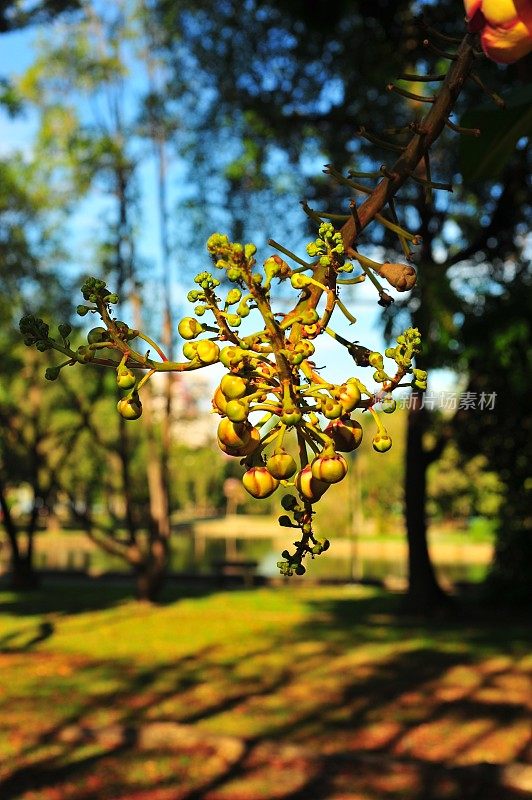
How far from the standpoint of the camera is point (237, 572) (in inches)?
1035

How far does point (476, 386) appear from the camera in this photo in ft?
48.5

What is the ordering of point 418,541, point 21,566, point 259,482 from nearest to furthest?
point 259,482 → point 418,541 → point 21,566

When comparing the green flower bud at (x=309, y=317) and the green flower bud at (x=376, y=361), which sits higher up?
the green flower bud at (x=309, y=317)

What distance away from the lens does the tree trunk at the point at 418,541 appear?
57.2ft

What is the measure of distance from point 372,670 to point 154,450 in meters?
10.3

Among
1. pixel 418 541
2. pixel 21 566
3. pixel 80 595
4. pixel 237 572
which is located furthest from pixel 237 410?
pixel 237 572

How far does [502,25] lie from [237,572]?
1022 inches

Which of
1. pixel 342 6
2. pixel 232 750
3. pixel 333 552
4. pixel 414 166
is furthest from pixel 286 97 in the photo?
pixel 333 552

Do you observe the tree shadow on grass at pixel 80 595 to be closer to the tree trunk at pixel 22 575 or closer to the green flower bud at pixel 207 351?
the tree trunk at pixel 22 575

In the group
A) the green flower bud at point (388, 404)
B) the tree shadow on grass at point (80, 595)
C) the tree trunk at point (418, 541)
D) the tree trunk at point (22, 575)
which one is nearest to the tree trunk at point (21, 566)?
the tree trunk at point (22, 575)

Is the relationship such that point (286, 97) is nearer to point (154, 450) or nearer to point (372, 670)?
point (372, 670)

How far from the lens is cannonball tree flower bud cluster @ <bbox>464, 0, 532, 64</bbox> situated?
988 millimetres

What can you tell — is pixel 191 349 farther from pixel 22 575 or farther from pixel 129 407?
pixel 22 575

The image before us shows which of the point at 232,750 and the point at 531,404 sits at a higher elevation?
the point at 531,404
